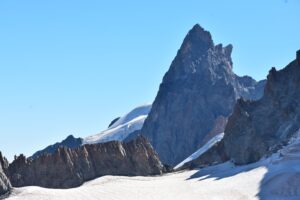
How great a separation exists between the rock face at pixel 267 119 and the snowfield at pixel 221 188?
13.6 m

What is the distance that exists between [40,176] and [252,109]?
1560 inches

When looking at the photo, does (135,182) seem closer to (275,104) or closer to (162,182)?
(162,182)

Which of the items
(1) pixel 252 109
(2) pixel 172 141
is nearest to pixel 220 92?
(2) pixel 172 141

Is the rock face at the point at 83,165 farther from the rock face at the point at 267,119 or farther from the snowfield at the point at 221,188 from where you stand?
the rock face at the point at 267,119

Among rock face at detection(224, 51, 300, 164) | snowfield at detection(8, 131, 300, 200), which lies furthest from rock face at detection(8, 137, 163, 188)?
rock face at detection(224, 51, 300, 164)

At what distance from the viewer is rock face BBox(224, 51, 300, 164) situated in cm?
8962

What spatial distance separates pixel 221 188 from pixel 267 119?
39.9 meters

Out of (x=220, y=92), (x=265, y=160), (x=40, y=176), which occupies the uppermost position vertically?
(x=220, y=92)

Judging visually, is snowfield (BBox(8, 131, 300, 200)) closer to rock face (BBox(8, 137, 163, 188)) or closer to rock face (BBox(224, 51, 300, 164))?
rock face (BBox(8, 137, 163, 188))

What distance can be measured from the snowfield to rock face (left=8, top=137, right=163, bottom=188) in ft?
28.7

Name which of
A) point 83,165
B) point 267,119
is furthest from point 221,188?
point 267,119

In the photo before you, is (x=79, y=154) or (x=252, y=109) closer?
(x=79, y=154)

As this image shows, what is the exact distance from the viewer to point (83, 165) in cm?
9094

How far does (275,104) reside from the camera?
100812 mm
